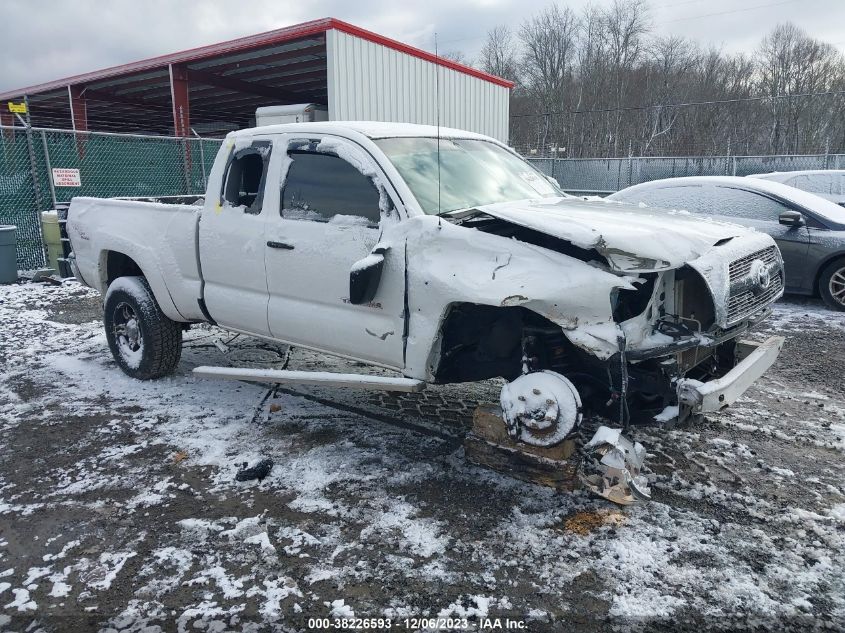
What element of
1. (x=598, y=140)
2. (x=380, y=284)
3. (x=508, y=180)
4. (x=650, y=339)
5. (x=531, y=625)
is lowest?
(x=531, y=625)

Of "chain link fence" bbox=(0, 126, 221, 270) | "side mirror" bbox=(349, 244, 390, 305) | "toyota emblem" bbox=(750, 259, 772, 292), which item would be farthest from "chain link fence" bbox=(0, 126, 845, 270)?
"toyota emblem" bbox=(750, 259, 772, 292)

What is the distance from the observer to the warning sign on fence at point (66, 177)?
1082 centimetres

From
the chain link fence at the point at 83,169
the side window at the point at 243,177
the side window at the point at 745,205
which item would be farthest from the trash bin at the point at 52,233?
the side window at the point at 745,205

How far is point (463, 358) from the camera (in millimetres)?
3799

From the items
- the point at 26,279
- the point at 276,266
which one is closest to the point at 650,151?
the point at 26,279

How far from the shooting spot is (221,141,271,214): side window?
4508 mm

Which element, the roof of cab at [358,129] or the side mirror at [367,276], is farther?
the roof of cab at [358,129]

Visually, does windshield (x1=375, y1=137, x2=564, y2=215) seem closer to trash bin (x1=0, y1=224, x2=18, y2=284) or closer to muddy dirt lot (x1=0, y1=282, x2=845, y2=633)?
muddy dirt lot (x1=0, y1=282, x2=845, y2=633)

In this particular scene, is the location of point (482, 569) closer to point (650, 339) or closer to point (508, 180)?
point (650, 339)

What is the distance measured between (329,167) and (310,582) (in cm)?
252

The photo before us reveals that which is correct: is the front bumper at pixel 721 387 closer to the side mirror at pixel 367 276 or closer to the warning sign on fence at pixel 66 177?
the side mirror at pixel 367 276

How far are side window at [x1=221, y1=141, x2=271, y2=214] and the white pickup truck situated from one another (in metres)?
0.01

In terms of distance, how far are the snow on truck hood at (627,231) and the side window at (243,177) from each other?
1.82m

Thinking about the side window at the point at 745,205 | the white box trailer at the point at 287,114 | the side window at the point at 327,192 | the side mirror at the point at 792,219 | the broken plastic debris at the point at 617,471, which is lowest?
the broken plastic debris at the point at 617,471
